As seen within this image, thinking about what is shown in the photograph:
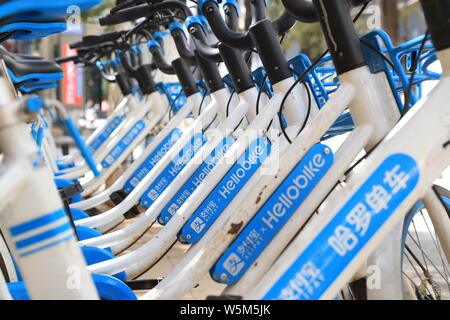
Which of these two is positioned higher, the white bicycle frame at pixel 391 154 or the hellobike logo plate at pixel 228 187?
the white bicycle frame at pixel 391 154

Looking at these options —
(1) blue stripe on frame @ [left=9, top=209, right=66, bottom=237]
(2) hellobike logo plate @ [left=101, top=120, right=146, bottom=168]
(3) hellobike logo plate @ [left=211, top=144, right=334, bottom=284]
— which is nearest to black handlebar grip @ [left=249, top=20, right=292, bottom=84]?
(3) hellobike logo plate @ [left=211, top=144, right=334, bottom=284]

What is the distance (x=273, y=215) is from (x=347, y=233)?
13.9 inches

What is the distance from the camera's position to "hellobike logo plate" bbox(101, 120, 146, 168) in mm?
4402

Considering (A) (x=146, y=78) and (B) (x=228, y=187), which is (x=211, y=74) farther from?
(A) (x=146, y=78)

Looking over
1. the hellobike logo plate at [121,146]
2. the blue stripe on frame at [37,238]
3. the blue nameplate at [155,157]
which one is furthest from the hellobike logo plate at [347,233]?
the hellobike logo plate at [121,146]

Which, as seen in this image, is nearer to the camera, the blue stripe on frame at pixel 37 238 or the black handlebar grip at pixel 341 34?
the blue stripe on frame at pixel 37 238

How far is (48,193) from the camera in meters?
1.06

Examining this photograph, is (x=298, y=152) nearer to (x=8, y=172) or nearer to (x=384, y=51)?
(x=384, y=51)

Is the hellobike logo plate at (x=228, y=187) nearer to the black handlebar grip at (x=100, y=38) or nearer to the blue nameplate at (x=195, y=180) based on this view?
the blue nameplate at (x=195, y=180)

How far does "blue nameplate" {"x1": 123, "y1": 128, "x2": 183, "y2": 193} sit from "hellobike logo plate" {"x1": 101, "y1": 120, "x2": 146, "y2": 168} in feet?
2.30

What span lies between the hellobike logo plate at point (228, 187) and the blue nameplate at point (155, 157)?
56.3 inches

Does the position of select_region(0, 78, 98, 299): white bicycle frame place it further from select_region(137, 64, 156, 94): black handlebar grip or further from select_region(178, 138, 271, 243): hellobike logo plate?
select_region(137, 64, 156, 94): black handlebar grip

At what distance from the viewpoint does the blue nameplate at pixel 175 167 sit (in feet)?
10.2

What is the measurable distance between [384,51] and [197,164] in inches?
49.5
